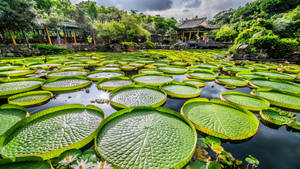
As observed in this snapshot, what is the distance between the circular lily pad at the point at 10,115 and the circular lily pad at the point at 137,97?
138 centimetres

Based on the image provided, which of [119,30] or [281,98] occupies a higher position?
[119,30]

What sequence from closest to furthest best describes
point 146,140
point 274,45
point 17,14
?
point 146,140 → point 274,45 → point 17,14

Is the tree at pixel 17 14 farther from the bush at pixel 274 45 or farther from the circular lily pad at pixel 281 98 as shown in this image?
the bush at pixel 274 45

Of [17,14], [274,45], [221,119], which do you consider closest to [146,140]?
[221,119]

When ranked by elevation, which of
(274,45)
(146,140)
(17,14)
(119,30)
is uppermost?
(119,30)

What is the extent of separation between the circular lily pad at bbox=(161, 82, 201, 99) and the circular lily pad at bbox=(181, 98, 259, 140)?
457 mm

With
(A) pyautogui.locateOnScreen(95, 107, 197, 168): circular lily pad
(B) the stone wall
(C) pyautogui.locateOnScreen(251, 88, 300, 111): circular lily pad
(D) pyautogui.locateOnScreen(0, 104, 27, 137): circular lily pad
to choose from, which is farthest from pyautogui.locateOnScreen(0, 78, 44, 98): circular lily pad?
(B) the stone wall

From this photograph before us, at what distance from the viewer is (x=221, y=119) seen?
1.94 meters

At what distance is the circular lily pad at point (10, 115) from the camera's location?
1.67 metres

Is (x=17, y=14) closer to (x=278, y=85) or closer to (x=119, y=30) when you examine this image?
(x=119, y=30)

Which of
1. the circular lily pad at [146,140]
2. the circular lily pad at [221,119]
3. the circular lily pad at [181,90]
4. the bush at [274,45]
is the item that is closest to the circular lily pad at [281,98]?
the circular lily pad at [221,119]

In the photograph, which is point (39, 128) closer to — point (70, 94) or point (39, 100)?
point (39, 100)

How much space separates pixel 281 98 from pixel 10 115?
206 inches

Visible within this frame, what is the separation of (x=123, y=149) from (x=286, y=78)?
19.9 feet
